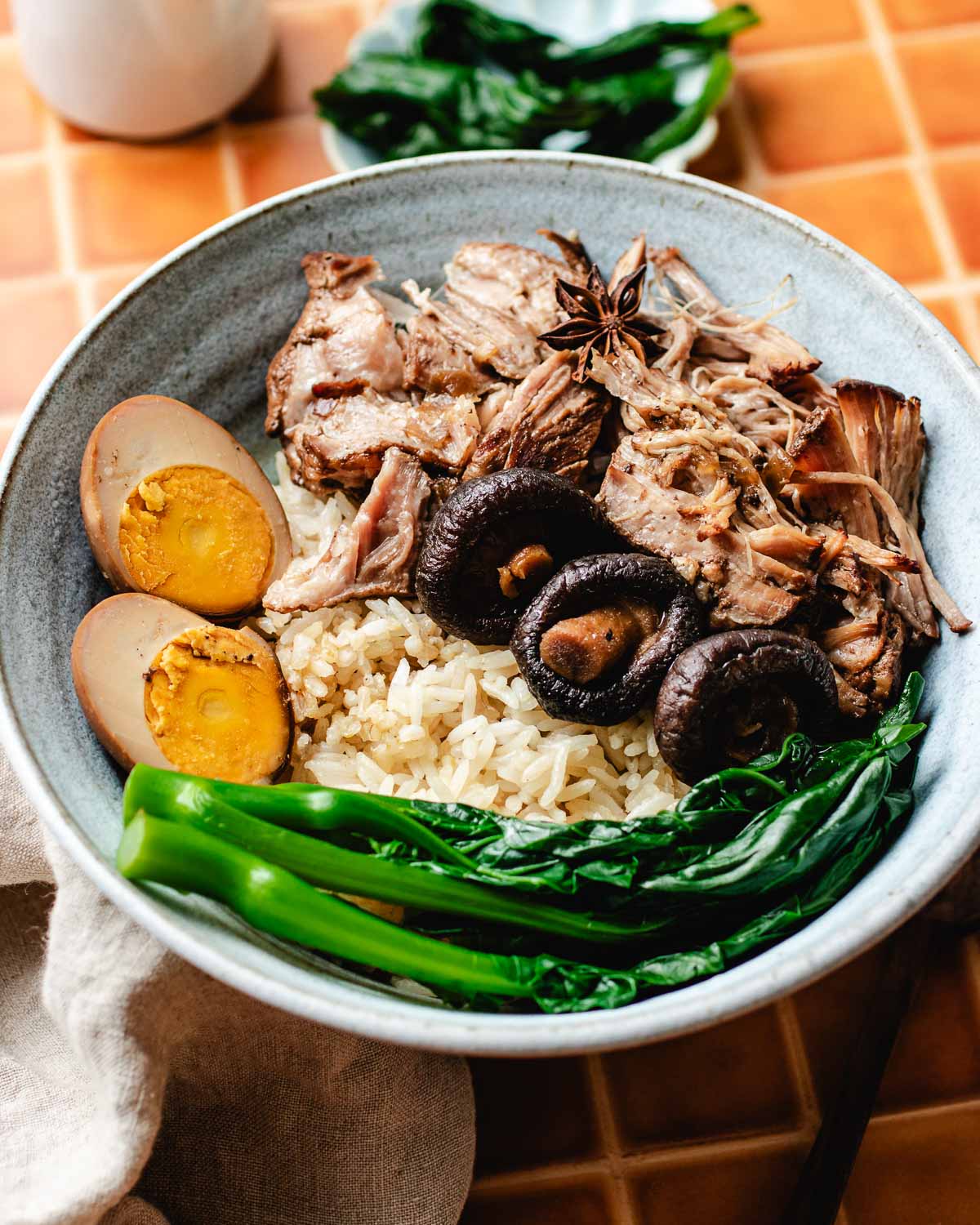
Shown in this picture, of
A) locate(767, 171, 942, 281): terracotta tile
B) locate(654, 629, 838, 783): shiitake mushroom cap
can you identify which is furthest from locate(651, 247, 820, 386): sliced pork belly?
locate(767, 171, 942, 281): terracotta tile

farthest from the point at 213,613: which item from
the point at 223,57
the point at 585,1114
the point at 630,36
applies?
the point at 630,36

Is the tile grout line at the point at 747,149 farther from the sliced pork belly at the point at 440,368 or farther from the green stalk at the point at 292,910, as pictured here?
the green stalk at the point at 292,910

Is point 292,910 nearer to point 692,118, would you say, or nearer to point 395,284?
point 395,284

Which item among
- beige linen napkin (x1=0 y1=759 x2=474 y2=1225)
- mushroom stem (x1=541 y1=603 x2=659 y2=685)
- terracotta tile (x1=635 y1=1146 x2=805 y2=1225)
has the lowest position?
terracotta tile (x1=635 y1=1146 x2=805 y2=1225)

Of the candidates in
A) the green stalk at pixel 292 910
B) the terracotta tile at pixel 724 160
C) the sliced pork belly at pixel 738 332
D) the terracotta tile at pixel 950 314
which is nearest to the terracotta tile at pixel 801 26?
the terracotta tile at pixel 724 160

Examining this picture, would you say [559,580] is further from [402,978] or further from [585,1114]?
[585,1114]

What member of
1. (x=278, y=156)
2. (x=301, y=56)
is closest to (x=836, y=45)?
(x=301, y=56)

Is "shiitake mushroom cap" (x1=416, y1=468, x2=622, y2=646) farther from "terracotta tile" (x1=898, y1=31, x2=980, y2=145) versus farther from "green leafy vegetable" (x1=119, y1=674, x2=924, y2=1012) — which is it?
"terracotta tile" (x1=898, y1=31, x2=980, y2=145)
